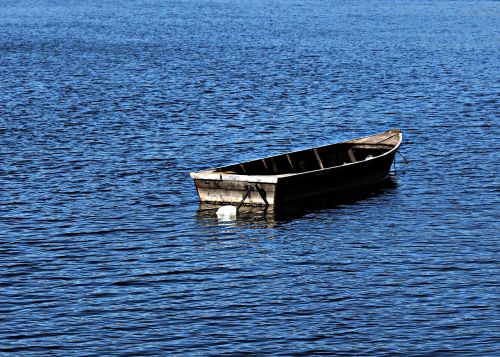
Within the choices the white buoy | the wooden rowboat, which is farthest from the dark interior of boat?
the white buoy

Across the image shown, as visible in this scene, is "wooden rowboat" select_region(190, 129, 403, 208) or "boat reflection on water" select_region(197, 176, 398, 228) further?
"wooden rowboat" select_region(190, 129, 403, 208)

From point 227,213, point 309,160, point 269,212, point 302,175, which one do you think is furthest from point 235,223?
point 309,160

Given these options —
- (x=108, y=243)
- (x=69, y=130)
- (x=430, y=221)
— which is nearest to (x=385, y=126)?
(x=69, y=130)

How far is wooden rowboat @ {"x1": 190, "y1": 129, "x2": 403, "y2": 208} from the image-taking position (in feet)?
126

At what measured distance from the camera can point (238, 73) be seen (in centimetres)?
8862

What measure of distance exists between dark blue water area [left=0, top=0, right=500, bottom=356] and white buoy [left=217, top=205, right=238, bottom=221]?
34 centimetres

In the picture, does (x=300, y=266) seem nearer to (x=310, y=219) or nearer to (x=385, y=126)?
(x=310, y=219)

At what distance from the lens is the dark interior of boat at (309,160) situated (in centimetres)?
4150

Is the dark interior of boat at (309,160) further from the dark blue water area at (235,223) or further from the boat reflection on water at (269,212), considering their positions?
the dark blue water area at (235,223)

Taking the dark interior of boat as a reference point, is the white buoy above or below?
below

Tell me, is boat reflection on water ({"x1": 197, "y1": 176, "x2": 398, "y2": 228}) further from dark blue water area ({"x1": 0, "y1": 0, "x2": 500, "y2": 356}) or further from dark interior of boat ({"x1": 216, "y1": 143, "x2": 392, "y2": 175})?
dark interior of boat ({"x1": 216, "y1": 143, "x2": 392, "y2": 175})

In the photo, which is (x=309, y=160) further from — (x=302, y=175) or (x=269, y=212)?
(x=269, y=212)

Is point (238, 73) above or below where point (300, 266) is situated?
above

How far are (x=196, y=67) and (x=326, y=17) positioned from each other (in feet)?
241
